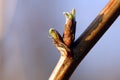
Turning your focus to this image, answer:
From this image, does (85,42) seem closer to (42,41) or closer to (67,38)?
(67,38)

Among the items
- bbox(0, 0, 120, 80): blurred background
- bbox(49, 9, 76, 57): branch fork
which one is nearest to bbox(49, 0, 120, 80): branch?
bbox(49, 9, 76, 57): branch fork

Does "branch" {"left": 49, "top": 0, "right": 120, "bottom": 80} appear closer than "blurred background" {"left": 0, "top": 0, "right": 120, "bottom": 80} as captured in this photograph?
Yes

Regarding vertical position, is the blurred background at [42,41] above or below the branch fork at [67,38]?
below

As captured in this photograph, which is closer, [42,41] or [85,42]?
[85,42]

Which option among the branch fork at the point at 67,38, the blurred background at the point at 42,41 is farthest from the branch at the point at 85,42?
the blurred background at the point at 42,41

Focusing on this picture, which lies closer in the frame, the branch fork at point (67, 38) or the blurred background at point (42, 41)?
the branch fork at point (67, 38)

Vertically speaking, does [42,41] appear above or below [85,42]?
below

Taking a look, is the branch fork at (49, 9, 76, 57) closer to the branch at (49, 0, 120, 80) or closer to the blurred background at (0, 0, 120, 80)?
the branch at (49, 0, 120, 80)

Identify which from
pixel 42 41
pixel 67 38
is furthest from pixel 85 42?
pixel 42 41

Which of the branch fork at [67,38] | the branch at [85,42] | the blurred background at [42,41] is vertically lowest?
the blurred background at [42,41]

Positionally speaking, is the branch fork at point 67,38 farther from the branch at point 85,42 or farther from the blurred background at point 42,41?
the blurred background at point 42,41
